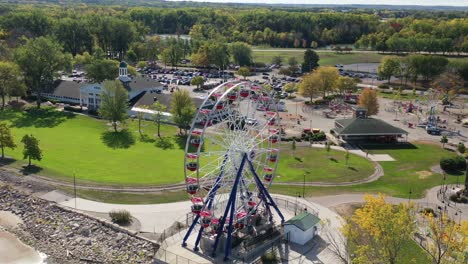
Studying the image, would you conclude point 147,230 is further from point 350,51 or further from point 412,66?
point 350,51

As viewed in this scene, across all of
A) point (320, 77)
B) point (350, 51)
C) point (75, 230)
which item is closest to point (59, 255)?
point (75, 230)

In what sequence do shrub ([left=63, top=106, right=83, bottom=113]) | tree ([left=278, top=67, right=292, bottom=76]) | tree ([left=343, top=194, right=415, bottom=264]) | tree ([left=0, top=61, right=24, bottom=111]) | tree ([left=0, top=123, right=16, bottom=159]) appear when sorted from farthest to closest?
1. tree ([left=278, top=67, right=292, bottom=76])
2. shrub ([left=63, top=106, right=83, bottom=113])
3. tree ([left=0, top=61, right=24, bottom=111])
4. tree ([left=0, top=123, right=16, bottom=159])
5. tree ([left=343, top=194, right=415, bottom=264])

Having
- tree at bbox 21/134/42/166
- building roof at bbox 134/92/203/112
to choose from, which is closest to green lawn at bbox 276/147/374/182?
building roof at bbox 134/92/203/112

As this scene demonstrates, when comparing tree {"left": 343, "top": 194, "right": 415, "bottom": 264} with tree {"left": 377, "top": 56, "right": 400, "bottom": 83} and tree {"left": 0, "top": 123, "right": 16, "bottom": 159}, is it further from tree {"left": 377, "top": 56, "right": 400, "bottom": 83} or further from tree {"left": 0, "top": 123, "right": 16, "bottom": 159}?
tree {"left": 377, "top": 56, "right": 400, "bottom": 83}

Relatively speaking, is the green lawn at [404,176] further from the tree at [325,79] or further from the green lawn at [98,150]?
the tree at [325,79]

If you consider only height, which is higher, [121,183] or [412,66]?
[412,66]

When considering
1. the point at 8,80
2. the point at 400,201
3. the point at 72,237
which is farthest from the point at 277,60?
the point at 72,237
